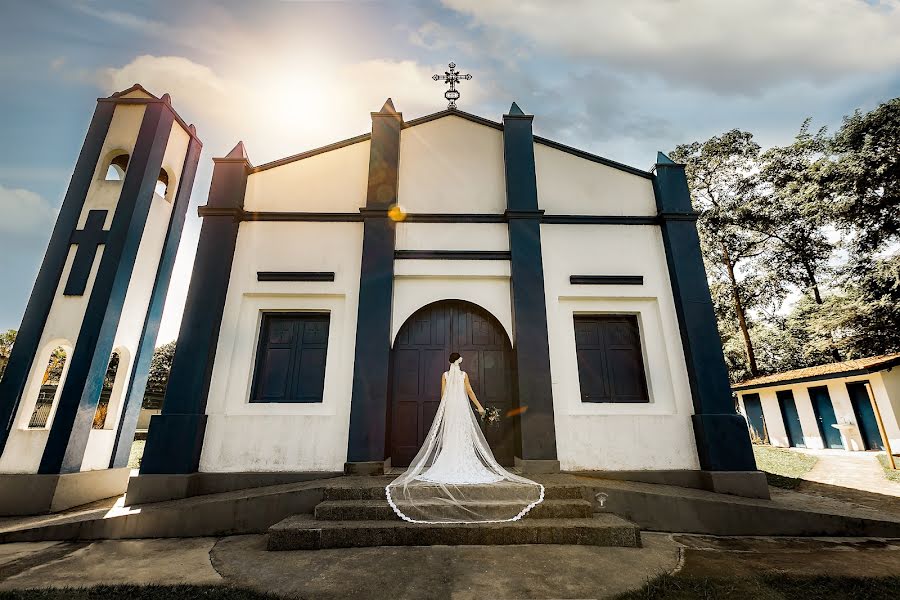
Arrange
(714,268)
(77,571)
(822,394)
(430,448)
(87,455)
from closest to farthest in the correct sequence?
(77,571)
(430,448)
(87,455)
(822,394)
(714,268)

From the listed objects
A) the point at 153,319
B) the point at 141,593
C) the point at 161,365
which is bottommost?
the point at 141,593

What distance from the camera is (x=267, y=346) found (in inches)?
292

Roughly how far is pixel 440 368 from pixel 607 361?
330 cm

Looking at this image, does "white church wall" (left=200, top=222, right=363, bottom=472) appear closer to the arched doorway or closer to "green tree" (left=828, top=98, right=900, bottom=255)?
the arched doorway

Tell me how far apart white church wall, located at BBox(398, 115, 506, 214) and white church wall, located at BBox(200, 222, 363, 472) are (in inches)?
65.4

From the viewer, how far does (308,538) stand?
4527mm

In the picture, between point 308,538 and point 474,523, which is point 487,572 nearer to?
point 474,523

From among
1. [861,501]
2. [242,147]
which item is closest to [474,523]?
[861,501]

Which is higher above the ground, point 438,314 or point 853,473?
point 438,314

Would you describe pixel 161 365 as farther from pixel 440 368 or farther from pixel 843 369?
pixel 843 369

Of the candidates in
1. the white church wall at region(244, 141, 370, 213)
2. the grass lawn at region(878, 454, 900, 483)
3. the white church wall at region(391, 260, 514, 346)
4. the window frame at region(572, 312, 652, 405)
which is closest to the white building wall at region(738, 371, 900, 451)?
the grass lawn at region(878, 454, 900, 483)

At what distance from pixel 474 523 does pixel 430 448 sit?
156 centimetres

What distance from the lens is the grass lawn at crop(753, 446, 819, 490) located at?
844 cm

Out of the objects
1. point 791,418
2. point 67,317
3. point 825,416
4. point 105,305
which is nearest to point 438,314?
point 105,305
